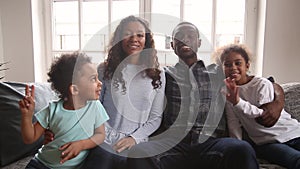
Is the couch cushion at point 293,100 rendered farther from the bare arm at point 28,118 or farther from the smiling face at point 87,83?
the bare arm at point 28,118

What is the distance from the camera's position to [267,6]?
70.6 inches

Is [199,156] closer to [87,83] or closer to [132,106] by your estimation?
[132,106]

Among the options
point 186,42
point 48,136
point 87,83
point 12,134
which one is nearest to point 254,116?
point 186,42

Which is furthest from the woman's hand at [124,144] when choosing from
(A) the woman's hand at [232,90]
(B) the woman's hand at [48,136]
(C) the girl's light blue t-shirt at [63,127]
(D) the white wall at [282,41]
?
(D) the white wall at [282,41]

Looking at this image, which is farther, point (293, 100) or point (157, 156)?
point (293, 100)

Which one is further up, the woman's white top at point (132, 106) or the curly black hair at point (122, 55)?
the curly black hair at point (122, 55)

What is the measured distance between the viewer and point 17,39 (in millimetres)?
2316

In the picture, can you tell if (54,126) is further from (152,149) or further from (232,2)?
(232,2)

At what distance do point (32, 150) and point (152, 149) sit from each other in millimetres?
562

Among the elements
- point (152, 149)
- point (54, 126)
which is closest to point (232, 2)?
point (152, 149)

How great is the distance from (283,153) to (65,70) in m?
0.94

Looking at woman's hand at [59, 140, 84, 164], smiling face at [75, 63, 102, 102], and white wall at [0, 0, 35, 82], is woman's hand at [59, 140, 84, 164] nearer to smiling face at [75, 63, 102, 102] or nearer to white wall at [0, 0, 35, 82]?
smiling face at [75, 63, 102, 102]

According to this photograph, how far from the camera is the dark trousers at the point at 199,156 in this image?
963mm

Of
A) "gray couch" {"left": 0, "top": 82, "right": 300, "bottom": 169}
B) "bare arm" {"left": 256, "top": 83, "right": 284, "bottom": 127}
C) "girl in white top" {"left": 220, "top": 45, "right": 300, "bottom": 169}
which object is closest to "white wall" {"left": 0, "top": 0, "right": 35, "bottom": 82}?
"gray couch" {"left": 0, "top": 82, "right": 300, "bottom": 169}
